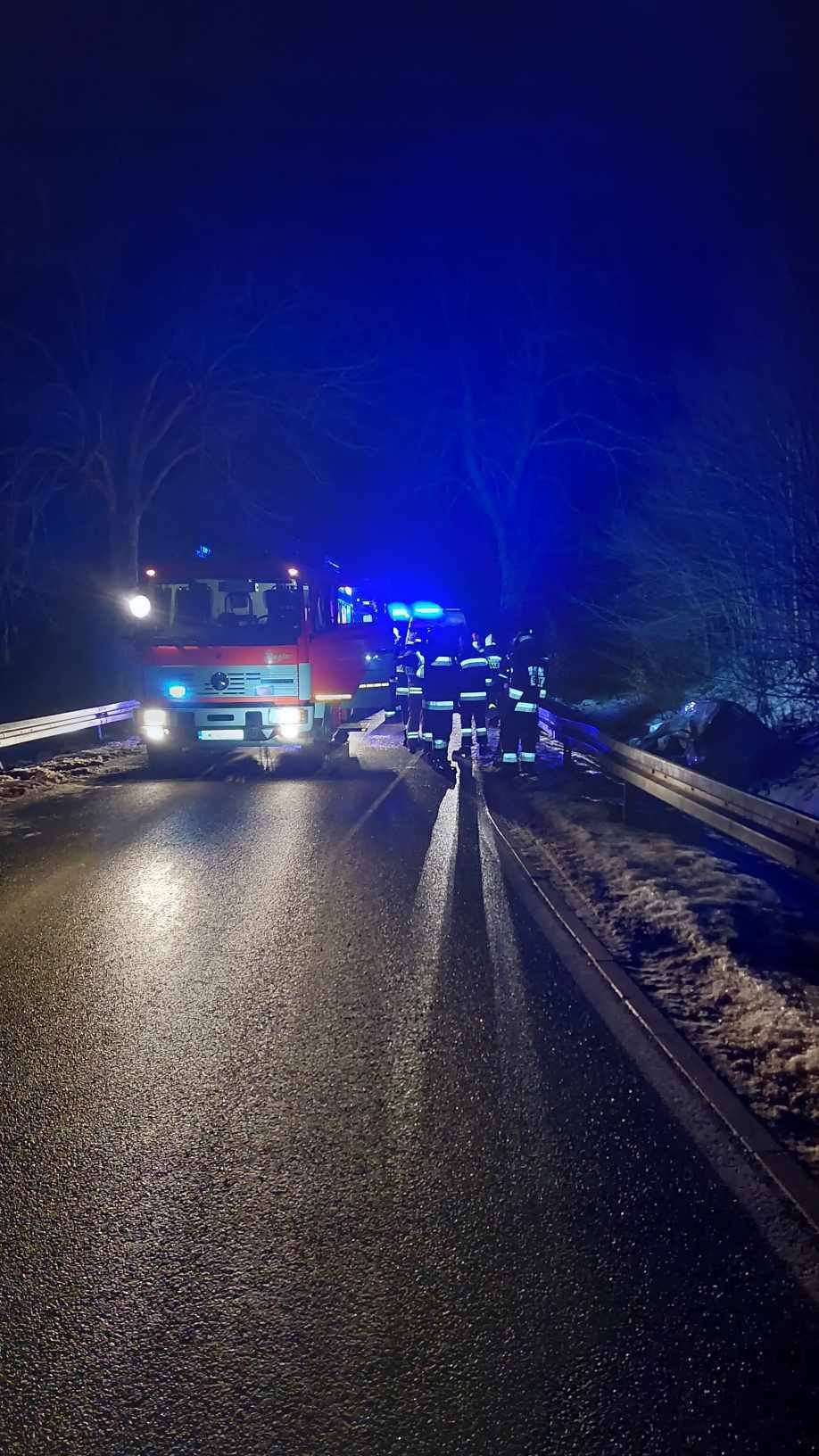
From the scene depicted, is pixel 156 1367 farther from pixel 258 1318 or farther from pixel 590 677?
pixel 590 677

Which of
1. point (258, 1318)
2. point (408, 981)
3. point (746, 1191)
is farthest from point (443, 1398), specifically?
point (408, 981)

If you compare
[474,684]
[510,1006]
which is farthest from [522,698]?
[510,1006]

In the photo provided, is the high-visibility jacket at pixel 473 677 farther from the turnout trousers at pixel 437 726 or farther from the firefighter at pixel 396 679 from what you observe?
the firefighter at pixel 396 679

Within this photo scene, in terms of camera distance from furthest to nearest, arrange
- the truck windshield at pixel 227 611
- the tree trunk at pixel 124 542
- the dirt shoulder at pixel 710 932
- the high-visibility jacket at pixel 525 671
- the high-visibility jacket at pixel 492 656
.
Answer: the tree trunk at pixel 124 542 < the truck windshield at pixel 227 611 < the high-visibility jacket at pixel 492 656 < the high-visibility jacket at pixel 525 671 < the dirt shoulder at pixel 710 932

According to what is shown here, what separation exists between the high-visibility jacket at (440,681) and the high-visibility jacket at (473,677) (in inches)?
3.3

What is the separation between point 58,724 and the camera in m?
15.1

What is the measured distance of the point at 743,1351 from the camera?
267 centimetres

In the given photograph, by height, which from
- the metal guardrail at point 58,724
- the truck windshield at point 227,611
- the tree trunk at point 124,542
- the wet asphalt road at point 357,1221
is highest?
the tree trunk at point 124,542

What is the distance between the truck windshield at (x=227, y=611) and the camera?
43.9 feet

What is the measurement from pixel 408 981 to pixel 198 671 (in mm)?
8439

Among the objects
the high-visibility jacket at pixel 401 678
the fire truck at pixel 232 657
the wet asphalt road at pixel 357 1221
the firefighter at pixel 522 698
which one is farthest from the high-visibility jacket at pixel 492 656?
the wet asphalt road at pixel 357 1221

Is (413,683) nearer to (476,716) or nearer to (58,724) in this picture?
(476,716)

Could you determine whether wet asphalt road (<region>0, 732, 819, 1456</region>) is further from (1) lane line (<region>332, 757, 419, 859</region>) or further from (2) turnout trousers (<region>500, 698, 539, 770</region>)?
(2) turnout trousers (<region>500, 698, 539, 770</region>)

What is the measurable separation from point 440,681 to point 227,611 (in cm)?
338
